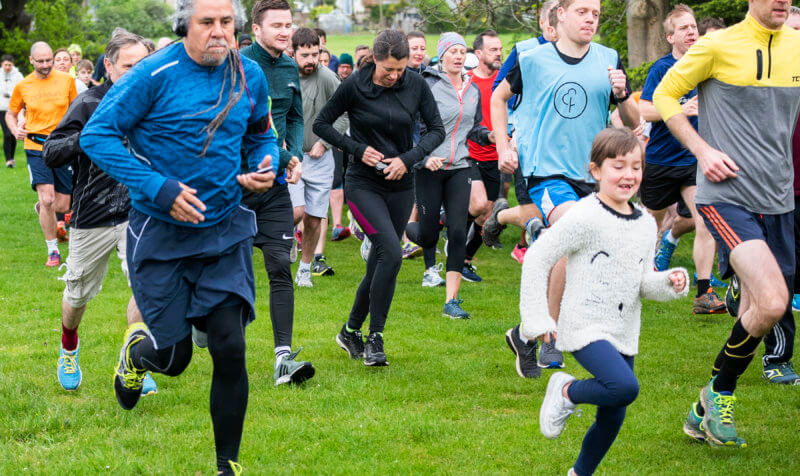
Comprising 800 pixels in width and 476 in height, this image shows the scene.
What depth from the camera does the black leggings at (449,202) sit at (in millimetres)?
8875

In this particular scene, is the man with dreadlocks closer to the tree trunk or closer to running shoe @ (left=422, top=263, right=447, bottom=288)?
running shoe @ (left=422, top=263, right=447, bottom=288)

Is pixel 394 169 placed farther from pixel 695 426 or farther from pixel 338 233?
pixel 338 233

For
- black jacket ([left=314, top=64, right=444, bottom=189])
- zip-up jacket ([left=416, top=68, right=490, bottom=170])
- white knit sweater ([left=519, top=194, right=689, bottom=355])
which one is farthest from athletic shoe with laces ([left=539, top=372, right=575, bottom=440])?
zip-up jacket ([left=416, top=68, right=490, bottom=170])

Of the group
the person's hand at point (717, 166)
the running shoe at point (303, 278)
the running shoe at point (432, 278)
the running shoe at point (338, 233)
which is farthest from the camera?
the running shoe at point (338, 233)

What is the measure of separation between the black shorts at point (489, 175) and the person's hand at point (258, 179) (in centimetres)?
660

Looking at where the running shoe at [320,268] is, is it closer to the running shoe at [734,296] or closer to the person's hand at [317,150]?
the person's hand at [317,150]

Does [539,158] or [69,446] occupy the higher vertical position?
[539,158]

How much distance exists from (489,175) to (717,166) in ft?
19.3

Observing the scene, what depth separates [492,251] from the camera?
43.6 ft

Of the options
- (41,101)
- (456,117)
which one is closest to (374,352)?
(456,117)

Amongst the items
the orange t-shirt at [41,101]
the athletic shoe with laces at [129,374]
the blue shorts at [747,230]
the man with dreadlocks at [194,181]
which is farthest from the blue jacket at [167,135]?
the orange t-shirt at [41,101]

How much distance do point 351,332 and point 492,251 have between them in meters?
6.21

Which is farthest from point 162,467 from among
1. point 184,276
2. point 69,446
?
point 184,276

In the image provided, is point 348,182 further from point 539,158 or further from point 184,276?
point 184,276
